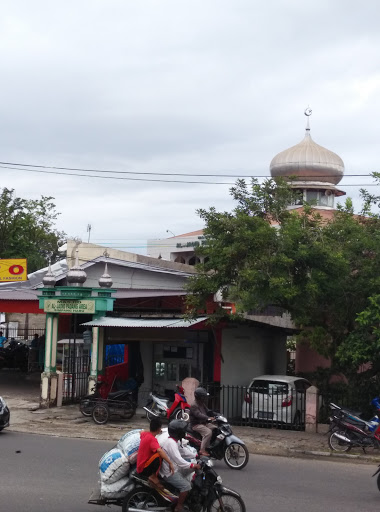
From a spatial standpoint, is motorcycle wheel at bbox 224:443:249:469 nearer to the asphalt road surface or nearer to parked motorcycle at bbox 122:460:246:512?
the asphalt road surface

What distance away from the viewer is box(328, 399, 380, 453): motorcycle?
48.2 ft

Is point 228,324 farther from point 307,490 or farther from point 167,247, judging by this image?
point 167,247

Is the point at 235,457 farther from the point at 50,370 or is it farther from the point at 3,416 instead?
the point at 50,370

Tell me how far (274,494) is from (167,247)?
4079 centimetres

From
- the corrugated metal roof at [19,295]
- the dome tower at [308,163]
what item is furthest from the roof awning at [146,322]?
the dome tower at [308,163]

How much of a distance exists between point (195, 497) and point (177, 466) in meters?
0.41

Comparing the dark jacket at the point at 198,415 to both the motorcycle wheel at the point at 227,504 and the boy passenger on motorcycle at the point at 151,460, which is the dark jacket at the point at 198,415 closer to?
the motorcycle wheel at the point at 227,504

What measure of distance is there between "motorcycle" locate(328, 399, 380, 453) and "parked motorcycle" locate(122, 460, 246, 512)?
22.9ft

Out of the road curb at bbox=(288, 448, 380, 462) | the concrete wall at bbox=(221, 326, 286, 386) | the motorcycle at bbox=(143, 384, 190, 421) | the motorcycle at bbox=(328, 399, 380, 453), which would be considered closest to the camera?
the road curb at bbox=(288, 448, 380, 462)

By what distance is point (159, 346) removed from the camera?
21.9m

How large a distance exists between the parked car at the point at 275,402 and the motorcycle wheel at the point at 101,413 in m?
3.51

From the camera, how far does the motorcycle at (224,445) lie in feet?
40.8

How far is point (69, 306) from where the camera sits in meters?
19.9

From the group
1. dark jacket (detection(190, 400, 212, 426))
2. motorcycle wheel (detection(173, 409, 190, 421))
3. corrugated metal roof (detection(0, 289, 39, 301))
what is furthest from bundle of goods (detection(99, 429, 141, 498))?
corrugated metal roof (detection(0, 289, 39, 301))
